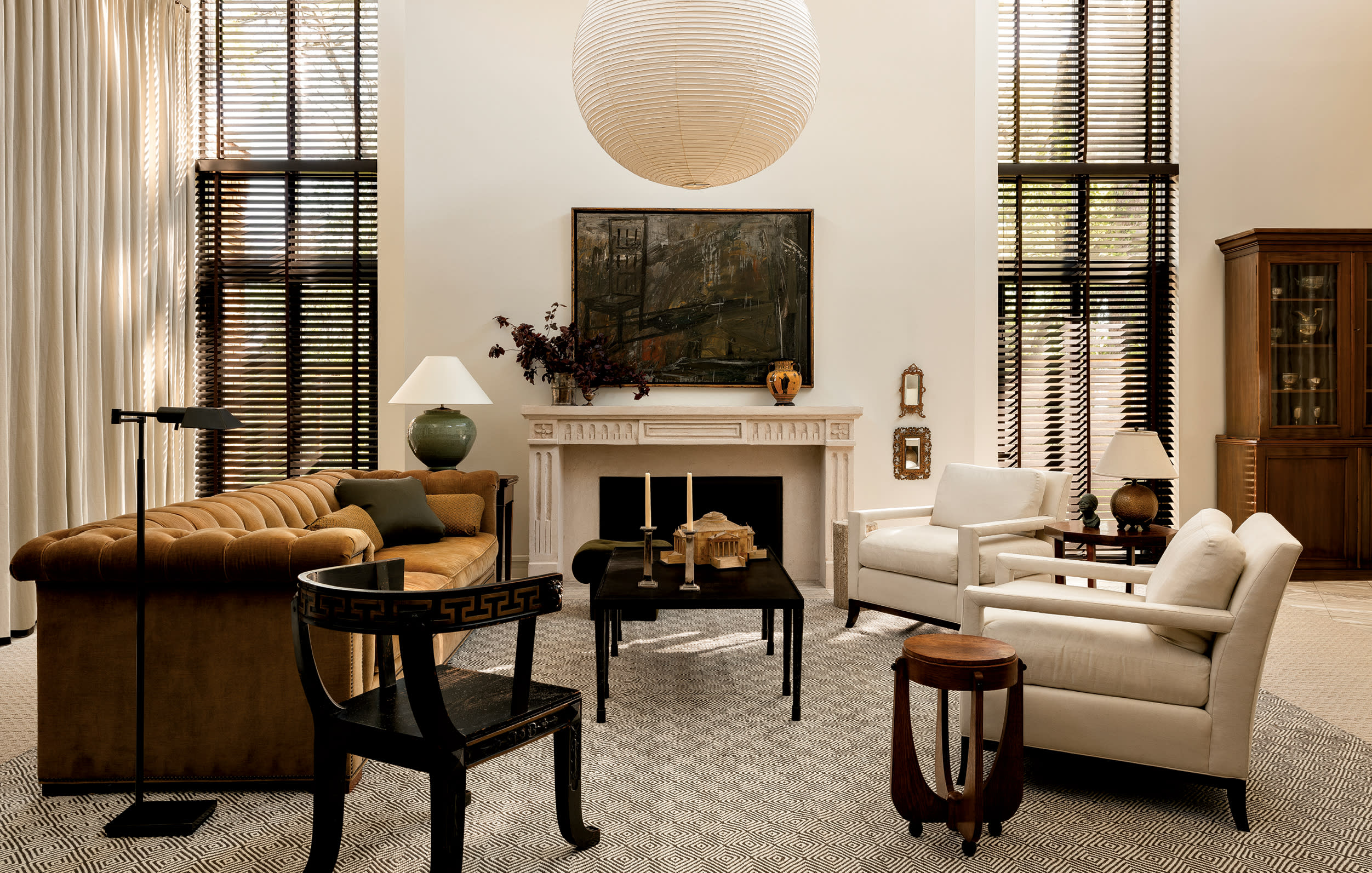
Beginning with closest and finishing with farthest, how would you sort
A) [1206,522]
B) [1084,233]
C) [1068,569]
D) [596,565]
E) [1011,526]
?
1. [1206,522]
2. [1068,569]
3. [1011,526]
4. [596,565]
5. [1084,233]

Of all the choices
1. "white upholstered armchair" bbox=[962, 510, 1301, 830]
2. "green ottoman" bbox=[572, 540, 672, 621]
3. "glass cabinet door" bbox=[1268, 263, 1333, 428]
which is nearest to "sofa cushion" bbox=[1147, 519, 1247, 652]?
"white upholstered armchair" bbox=[962, 510, 1301, 830]

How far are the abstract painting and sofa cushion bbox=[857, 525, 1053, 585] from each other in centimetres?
159

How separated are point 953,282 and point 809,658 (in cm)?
306

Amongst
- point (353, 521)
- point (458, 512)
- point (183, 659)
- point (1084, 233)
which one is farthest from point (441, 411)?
point (1084, 233)

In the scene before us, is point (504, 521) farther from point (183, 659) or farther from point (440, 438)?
point (183, 659)

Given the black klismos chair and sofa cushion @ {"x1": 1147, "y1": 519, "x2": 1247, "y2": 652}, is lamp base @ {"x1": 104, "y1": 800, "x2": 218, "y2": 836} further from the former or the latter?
sofa cushion @ {"x1": 1147, "y1": 519, "x2": 1247, "y2": 652}

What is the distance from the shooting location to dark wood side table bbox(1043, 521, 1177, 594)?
380 centimetres

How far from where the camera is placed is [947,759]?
6.56 feet

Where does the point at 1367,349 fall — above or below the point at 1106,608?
above

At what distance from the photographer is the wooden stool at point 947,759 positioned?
192 cm

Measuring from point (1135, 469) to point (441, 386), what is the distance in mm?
3775

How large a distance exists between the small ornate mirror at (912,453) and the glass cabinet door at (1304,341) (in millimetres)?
2263

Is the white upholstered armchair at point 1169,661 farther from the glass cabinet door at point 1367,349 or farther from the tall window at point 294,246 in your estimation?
the tall window at point 294,246

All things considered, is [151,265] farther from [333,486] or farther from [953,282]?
[953,282]
